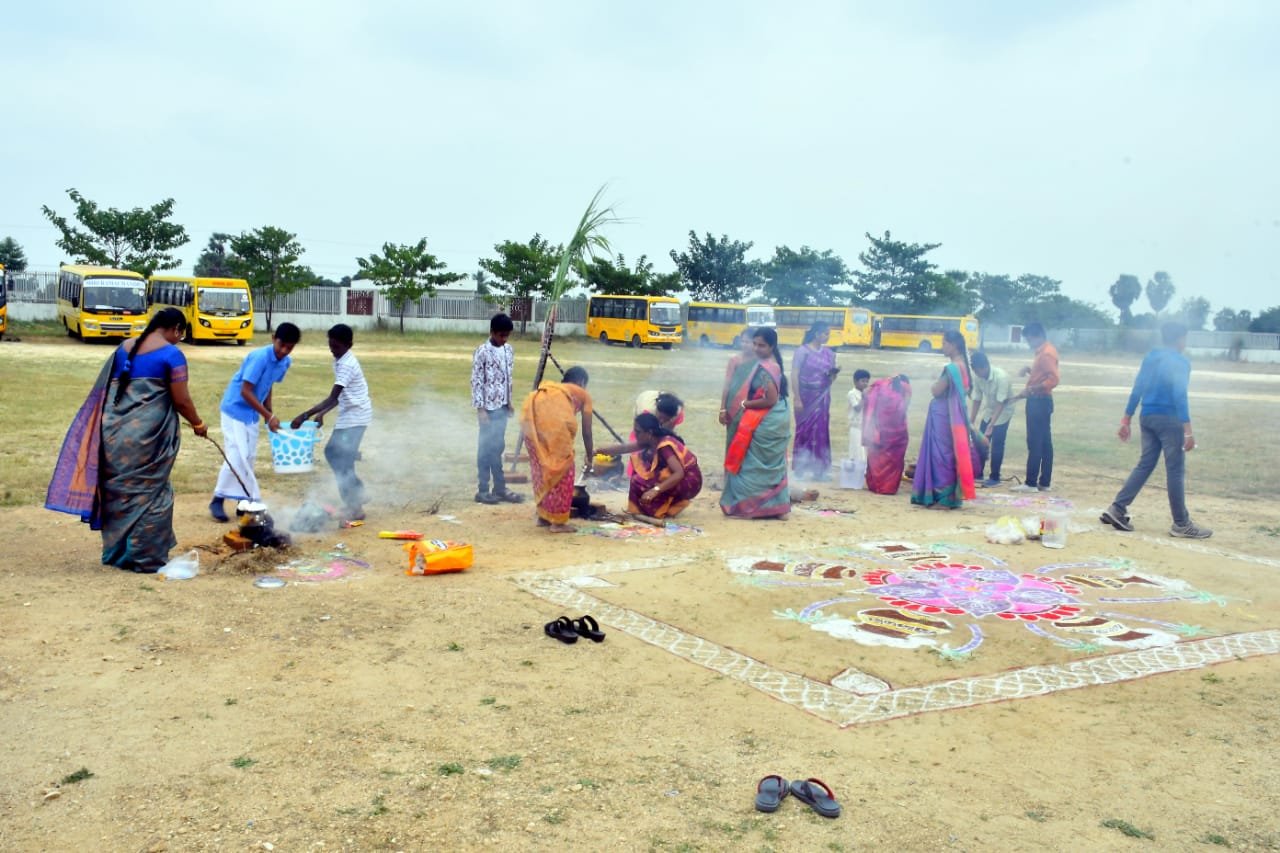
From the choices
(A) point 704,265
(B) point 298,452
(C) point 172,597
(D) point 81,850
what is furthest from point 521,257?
(D) point 81,850

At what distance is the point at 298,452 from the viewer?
27.1 ft

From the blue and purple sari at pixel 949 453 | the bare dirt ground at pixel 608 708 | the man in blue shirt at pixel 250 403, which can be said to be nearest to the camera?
the bare dirt ground at pixel 608 708

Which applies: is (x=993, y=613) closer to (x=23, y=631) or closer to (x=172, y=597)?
(x=172, y=597)

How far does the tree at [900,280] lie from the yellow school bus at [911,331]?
4.41 feet

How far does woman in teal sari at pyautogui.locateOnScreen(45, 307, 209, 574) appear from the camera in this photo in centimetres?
602

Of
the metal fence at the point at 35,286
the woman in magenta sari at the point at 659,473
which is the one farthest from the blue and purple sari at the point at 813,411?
the metal fence at the point at 35,286

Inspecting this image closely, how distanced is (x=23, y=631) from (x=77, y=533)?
222 cm

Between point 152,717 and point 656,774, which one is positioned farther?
point 152,717

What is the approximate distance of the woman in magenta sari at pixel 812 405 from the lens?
1056 centimetres

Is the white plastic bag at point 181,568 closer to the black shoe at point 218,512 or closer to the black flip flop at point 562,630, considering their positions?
the black shoe at point 218,512

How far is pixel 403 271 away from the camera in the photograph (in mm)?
42062

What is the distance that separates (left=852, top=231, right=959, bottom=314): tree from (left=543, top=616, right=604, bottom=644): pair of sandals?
45.3 metres

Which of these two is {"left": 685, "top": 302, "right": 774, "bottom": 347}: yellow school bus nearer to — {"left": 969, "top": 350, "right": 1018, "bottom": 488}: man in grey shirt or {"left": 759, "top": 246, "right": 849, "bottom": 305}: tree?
{"left": 759, "top": 246, "right": 849, "bottom": 305}: tree

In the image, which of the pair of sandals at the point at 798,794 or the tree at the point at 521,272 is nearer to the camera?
the pair of sandals at the point at 798,794
